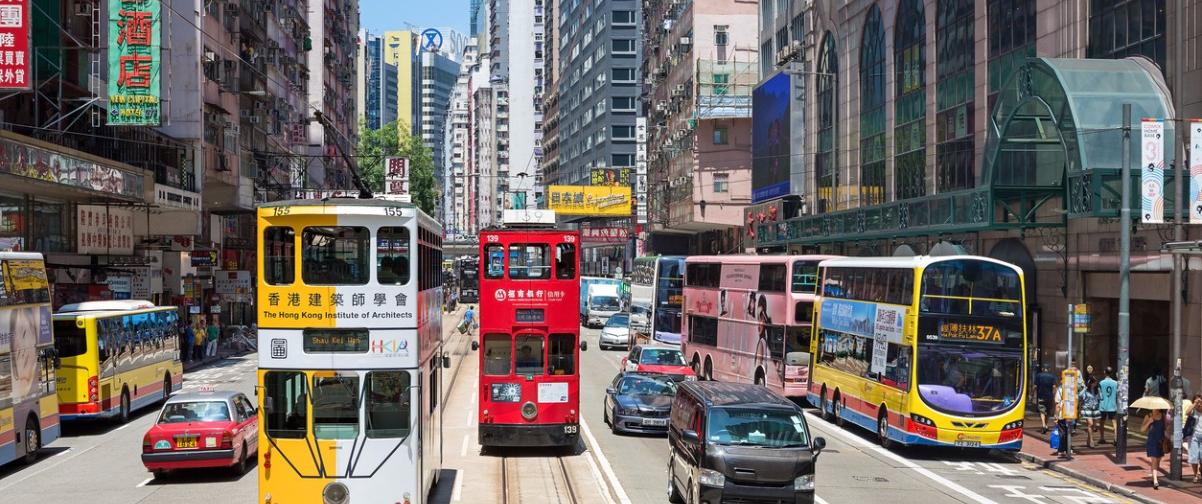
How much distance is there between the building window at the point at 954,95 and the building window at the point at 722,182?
1307 inches

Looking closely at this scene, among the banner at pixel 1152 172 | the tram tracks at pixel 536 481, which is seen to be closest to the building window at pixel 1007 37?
the banner at pixel 1152 172

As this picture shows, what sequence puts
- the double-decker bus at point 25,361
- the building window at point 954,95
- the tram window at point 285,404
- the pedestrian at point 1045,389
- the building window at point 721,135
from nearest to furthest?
the tram window at point 285,404
the double-decker bus at point 25,361
the pedestrian at point 1045,389
the building window at point 954,95
the building window at point 721,135

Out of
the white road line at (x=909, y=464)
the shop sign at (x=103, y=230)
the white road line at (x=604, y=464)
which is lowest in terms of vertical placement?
the white road line at (x=909, y=464)

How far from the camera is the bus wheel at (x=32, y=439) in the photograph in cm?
2422

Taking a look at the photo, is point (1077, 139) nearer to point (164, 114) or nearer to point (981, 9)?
point (981, 9)

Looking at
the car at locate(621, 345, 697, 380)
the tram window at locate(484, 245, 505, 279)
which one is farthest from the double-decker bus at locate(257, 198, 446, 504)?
the car at locate(621, 345, 697, 380)

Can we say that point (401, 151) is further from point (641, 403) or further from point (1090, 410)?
point (1090, 410)

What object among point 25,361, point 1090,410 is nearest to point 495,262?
Answer: point 25,361

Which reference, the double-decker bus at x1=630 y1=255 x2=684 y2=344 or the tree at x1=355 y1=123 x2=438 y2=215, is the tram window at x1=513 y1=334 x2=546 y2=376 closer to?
the double-decker bus at x1=630 y1=255 x2=684 y2=344

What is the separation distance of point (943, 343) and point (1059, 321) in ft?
34.1

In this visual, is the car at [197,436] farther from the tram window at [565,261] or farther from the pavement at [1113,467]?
the pavement at [1113,467]

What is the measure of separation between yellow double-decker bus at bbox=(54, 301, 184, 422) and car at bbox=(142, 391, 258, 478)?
6.96 meters

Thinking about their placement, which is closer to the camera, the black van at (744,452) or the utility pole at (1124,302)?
the black van at (744,452)

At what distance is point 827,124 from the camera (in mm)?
57906
